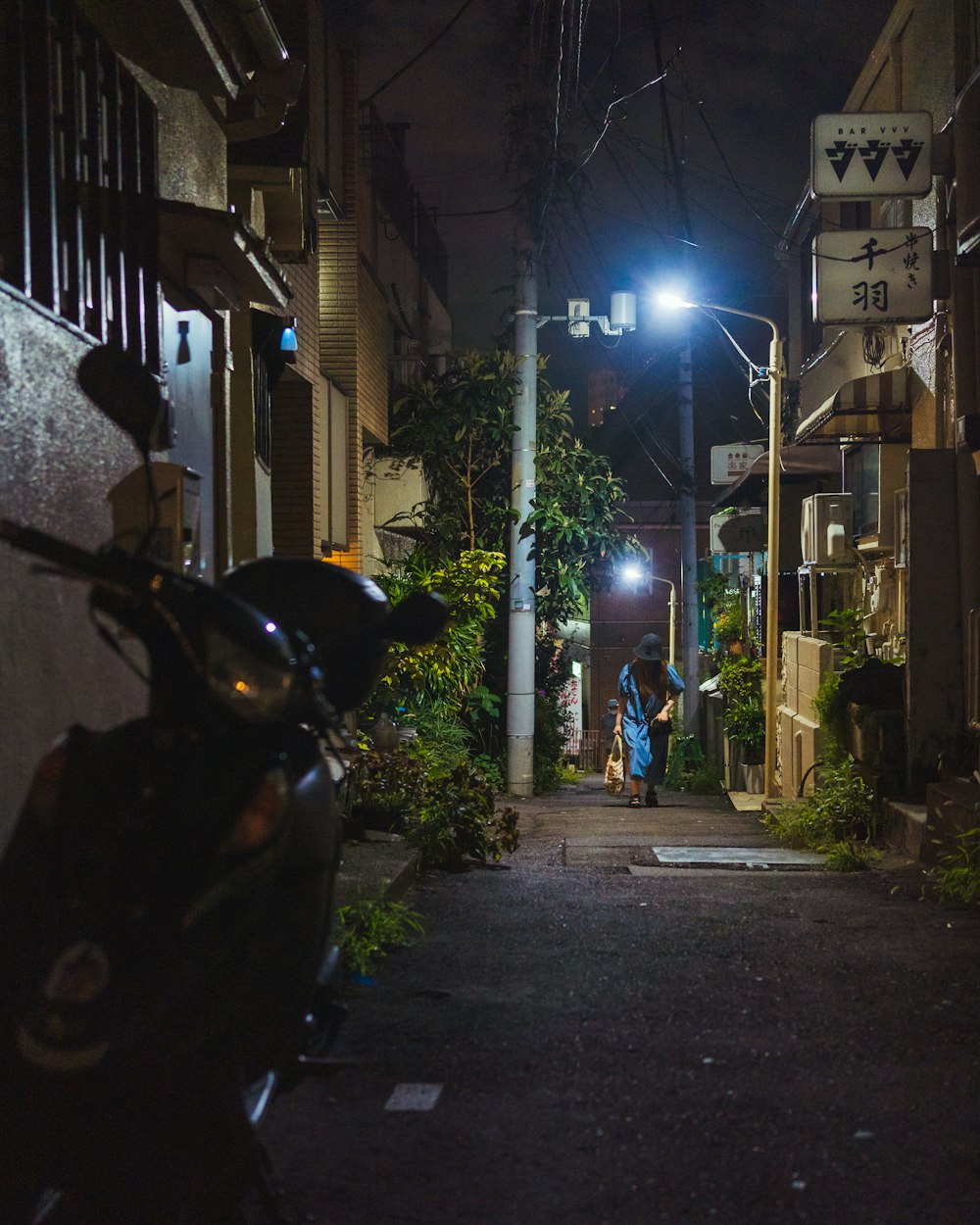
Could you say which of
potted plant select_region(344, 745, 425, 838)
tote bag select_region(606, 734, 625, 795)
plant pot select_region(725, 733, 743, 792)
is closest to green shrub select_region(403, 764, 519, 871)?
potted plant select_region(344, 745, 425, 838)

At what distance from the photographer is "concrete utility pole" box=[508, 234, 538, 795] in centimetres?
1819

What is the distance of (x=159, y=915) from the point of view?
2.60 metres

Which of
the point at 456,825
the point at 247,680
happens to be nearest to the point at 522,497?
the point at 456,825

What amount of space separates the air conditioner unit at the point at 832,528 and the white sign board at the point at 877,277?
3.37 metres

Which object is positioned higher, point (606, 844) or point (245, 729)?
point (245, 729)

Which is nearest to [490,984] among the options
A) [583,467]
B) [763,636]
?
[583,467]

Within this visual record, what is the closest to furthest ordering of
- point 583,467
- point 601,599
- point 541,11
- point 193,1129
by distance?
point 193,1129, point 541,11, point 583,467, point 601,599

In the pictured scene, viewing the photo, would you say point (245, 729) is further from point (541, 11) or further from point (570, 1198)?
point (541, 11)

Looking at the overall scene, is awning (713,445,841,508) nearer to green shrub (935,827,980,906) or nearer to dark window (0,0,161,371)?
green shrub (935,827,980,906)

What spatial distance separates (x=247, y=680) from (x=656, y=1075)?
2.65 meters

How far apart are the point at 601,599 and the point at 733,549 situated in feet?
78.3

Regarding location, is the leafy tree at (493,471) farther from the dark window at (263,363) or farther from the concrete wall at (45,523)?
the concrete wall at (45,523)

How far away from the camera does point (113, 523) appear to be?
6551 millimetres

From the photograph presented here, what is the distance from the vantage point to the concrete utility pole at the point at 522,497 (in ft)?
59.7
